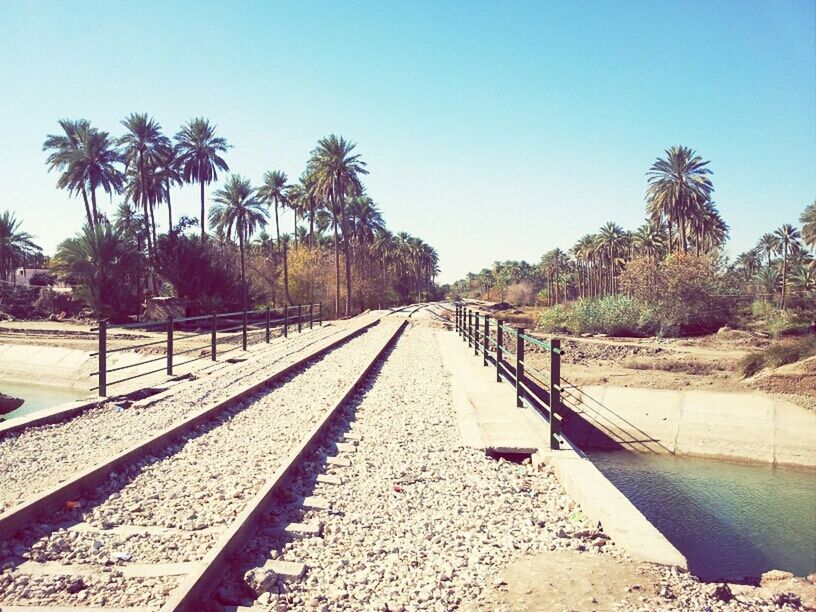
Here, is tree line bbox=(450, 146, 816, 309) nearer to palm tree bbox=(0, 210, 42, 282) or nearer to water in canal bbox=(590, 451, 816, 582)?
water in canal bbox=(590, 451, 816, 582)

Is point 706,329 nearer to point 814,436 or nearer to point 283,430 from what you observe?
point 814,436

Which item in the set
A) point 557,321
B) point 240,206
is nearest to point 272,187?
point 240,206

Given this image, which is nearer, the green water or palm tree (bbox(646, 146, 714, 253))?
the green water

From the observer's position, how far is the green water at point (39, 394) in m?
18.8

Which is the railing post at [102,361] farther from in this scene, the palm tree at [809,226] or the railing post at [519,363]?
the palm tree at [809,226]

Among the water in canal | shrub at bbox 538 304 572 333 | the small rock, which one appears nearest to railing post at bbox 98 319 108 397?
the water in canal

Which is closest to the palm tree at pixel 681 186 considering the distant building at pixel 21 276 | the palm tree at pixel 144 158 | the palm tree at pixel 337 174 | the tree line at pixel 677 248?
the tree line at pixel 677 248

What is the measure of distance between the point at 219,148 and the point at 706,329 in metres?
48.5

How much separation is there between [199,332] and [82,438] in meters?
13.4

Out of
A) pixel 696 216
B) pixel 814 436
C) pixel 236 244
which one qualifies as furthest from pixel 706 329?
pixel 236 244

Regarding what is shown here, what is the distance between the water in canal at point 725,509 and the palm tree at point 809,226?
5773 centimetres

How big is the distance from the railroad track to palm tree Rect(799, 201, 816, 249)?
67.0m

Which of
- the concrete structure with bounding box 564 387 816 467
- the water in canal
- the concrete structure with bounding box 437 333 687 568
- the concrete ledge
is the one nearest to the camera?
the concrete ledge

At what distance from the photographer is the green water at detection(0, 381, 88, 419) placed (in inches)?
739
